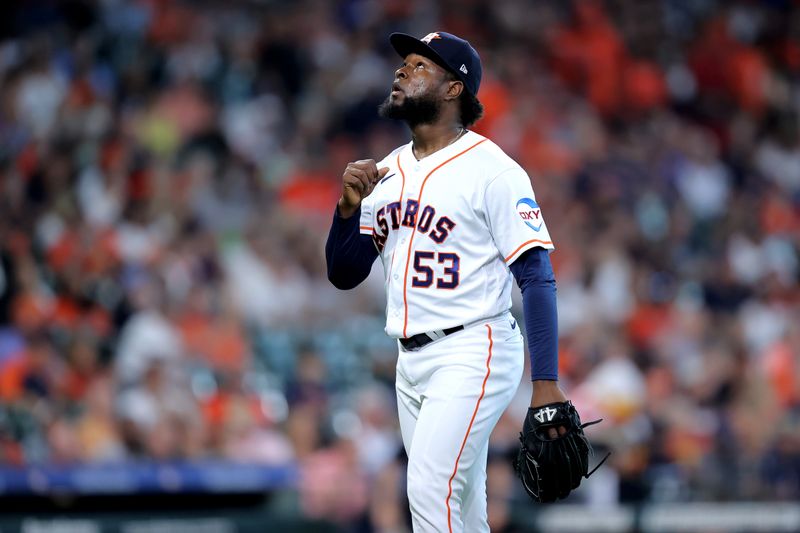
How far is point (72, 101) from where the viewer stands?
9.02 metres

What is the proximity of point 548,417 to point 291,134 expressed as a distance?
6524mm

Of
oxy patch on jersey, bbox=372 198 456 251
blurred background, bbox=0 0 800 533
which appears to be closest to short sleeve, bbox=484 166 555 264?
oxy patch on jersey, bbox=372 198 456 251

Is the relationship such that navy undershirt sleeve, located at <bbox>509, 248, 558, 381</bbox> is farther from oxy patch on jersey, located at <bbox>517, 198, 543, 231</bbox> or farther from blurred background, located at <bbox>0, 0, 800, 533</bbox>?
blurred background, located at <bbox>0, 0, 800, 533</bbox>

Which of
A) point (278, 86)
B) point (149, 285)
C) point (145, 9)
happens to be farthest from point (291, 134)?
point (149, 285)

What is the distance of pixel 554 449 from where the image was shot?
3779 mm

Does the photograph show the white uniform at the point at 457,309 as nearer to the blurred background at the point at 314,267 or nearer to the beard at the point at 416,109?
the beard at the point at 416,109

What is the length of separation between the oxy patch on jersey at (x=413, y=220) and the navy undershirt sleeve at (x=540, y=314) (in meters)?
0.28

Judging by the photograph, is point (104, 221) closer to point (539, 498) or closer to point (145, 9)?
point (145, 9)

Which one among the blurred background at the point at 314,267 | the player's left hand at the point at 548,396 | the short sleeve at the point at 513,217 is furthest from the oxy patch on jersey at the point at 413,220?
the blurred background at the point at 314,267

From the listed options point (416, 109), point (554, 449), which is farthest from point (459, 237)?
point (554, 449)

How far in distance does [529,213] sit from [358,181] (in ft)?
1.78

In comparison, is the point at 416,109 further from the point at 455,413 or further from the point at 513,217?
the point at 455,413

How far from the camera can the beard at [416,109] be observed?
13.4ft

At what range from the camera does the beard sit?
13.4 feet
